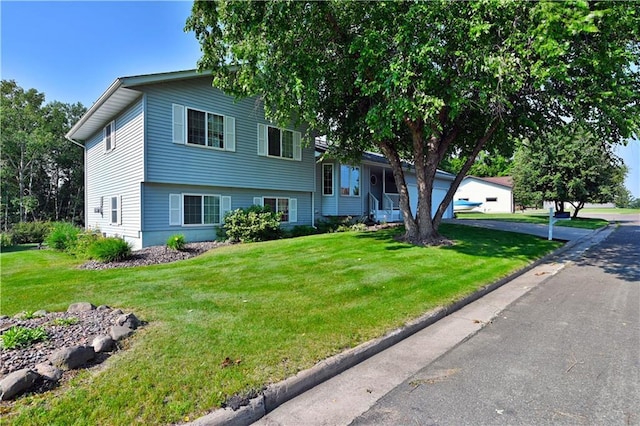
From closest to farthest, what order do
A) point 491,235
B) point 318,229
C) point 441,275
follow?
point 441,275
point 491,235
point 318,229

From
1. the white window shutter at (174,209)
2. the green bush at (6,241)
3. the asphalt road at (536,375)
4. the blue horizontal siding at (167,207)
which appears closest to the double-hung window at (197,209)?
the white window shutter at (174,209)

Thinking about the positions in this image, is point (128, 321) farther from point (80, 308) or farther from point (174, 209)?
point (174, 209)

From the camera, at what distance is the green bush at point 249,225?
13.1m

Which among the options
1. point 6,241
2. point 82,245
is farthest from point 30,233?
point 82,245

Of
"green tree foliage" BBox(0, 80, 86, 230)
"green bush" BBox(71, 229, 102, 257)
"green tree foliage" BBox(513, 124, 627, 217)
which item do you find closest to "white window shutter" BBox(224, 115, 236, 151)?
"green bush" BBox(71, 229, 102, 257)

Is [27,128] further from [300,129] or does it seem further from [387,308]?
[387,308]

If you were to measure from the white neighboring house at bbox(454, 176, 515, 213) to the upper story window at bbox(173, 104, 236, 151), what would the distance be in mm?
38809

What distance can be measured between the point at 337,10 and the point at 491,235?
986 centimetres

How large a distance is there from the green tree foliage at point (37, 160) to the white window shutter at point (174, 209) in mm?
18214

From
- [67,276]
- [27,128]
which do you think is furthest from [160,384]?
[27,128]

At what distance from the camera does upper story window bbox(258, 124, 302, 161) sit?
49.0 ft

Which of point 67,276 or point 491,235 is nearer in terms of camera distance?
point 67,276

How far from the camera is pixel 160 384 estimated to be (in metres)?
3.02

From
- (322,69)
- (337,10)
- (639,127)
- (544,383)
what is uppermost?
(337,10)
